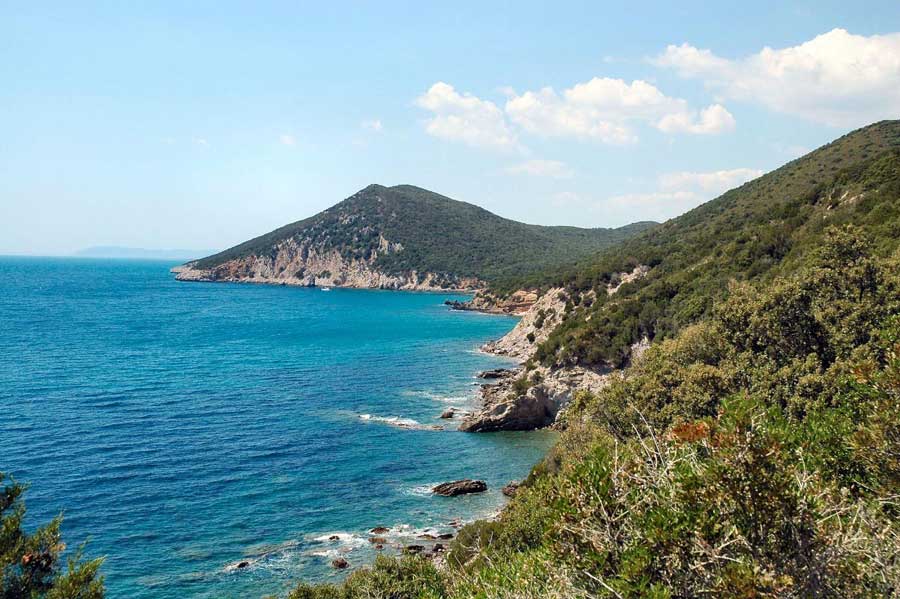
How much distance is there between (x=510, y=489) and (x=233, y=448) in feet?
69.4

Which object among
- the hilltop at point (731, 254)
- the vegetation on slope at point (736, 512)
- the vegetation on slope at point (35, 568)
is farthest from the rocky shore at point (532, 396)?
the vegetation on slope at point (35, 568)

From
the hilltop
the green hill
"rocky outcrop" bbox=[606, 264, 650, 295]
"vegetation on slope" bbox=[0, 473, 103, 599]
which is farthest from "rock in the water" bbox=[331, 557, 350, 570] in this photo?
"rocky outcrop" bbox=[606, 264, 650, 295]

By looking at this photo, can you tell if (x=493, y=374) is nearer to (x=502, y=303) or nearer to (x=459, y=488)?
(x=459, y=488)

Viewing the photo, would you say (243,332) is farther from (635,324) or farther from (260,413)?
(635,324)

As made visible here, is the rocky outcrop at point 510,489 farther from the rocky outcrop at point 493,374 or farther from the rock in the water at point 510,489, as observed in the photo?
the rocky outcrop at point 493,374

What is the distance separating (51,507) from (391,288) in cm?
15961

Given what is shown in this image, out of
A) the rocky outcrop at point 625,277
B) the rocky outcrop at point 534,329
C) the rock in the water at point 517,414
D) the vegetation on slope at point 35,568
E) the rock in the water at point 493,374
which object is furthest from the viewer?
the rocky outcrop at point 534,329

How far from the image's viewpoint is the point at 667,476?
9.79 metres

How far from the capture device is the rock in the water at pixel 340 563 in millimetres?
27636

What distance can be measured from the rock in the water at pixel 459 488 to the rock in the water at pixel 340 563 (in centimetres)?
992

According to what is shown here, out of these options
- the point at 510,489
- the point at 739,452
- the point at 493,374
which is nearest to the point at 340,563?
the point at 510,489

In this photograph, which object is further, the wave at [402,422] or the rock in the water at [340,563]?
the wave at [402,422]

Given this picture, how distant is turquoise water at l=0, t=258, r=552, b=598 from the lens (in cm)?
2920

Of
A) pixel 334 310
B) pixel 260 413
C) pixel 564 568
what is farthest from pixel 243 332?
pixel 564 568
